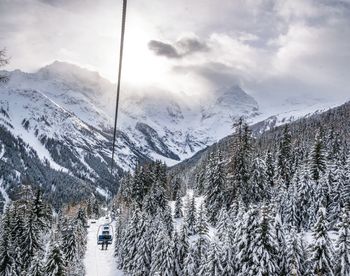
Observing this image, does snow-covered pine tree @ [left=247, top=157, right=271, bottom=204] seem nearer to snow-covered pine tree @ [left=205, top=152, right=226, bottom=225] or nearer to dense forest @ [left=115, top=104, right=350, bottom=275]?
dense forest @ [left=115, top=104, right=350, bottom=275]

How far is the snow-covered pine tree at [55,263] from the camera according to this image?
42500 mm

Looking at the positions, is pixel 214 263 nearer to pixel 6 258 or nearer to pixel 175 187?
pixel 6 258

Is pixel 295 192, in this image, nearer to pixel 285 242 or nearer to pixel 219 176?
pixel 219 176

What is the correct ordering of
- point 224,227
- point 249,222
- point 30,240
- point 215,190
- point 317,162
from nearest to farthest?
point 249,222
point 30,240
point 224,227
point 317,162
point 215,190

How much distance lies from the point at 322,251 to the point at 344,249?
2.84 m

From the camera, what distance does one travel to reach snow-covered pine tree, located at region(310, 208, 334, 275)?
42.0m

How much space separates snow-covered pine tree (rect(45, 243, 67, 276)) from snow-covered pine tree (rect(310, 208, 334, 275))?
2723cm

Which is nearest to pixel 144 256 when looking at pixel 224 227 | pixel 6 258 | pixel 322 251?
pixel 224 227

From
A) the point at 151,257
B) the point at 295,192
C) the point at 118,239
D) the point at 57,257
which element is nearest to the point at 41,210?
the point at 57,257

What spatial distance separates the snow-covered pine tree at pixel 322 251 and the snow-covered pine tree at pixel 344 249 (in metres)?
1.30

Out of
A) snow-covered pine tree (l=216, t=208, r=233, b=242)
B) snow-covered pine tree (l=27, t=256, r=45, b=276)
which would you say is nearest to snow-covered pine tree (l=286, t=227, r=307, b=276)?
snow-covered pine tree (l=216, t=208, r=233, b=242)

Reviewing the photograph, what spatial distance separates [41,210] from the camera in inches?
2228

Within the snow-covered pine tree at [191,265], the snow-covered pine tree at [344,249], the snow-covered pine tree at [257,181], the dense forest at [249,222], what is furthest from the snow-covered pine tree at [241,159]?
the snow-covered pine tree at [344,249]

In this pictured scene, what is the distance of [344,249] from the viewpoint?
4300cm
